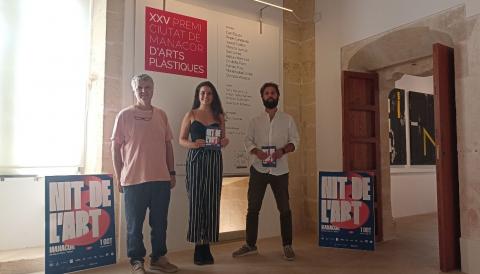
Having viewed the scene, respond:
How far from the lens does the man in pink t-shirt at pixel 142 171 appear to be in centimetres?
280

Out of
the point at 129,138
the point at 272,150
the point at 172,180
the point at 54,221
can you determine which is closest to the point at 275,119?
the point at 272,150

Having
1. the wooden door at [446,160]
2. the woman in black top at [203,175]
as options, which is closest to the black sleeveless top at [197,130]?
the woman in black top at [203,175]

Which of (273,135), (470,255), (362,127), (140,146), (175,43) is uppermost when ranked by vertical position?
(175,43)

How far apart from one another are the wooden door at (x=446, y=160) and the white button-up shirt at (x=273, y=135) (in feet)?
4.04

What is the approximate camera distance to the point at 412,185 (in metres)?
6.20

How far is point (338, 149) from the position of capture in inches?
173

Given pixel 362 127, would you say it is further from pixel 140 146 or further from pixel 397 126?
pixel 140 146

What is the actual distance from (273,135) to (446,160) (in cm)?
150

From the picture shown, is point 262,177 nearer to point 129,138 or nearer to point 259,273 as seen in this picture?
point 259,273

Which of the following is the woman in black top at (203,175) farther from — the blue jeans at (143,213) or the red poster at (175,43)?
the red poster at (175,43)

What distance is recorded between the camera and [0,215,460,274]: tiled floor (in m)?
2.98

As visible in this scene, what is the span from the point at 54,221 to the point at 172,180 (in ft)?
3.13

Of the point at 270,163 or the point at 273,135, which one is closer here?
the point at 270,163

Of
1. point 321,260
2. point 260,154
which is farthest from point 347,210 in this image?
point 260,154
